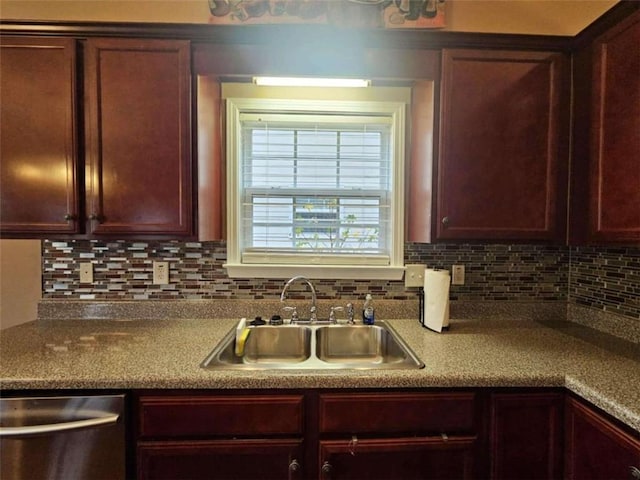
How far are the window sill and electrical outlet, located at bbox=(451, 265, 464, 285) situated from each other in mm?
271

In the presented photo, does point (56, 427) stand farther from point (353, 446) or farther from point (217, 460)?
point (353, 446)

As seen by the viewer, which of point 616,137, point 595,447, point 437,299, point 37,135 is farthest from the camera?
point 437,299

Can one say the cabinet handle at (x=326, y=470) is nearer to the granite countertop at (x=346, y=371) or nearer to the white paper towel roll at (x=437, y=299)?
the granite countertop at (x=346, y=371)

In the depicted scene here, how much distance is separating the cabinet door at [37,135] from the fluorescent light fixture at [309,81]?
2.63 feet

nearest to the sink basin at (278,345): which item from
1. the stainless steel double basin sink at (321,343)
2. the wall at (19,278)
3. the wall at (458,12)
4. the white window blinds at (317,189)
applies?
the stainless steel double basin sink at (321,343)

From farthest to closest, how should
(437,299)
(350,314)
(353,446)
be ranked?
(350,314), (437,299), (353,446)

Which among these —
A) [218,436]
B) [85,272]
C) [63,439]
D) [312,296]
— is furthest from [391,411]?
[85,272]

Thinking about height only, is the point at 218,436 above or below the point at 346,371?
below

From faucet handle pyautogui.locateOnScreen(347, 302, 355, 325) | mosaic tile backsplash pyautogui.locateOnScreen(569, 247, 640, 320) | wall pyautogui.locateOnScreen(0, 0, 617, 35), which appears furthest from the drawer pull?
wall pyautogui.locateOnScreen(0, 0, 617, 35)

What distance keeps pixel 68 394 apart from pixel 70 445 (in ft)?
0.52

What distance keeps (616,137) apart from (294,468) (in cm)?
167

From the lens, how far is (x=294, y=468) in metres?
1.07

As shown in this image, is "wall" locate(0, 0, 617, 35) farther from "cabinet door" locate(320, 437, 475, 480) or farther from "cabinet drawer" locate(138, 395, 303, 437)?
"cabinet door" locate(320, 437, 475, 480)

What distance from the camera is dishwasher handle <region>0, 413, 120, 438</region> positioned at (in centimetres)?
101
